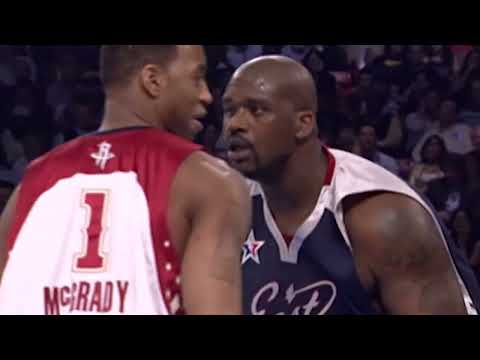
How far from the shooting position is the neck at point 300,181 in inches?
114

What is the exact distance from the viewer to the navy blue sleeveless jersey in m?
2.73

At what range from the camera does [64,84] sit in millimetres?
4473

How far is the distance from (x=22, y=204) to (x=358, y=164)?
50.5 inches

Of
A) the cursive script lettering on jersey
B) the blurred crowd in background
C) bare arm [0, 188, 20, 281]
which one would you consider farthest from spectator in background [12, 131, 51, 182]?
bare arm [0, 188, 20, 281]

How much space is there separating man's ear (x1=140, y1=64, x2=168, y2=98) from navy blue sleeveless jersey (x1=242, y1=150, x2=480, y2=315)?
94 centimetres

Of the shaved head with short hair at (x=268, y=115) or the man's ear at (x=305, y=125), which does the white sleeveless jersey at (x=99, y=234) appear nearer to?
the shaved head with short hair at (x=268, y=115)

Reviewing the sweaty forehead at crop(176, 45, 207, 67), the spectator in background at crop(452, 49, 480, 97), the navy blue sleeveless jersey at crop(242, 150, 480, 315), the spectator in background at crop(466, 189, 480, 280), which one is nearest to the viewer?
the sweaty forehead at crop(176, 45, 207, 67)

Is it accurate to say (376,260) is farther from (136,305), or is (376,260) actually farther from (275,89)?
(136,305)

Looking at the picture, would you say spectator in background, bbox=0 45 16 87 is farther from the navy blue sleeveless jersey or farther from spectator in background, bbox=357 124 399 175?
the navy blue sleeveless jersey

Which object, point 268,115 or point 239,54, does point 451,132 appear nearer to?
point 239,54

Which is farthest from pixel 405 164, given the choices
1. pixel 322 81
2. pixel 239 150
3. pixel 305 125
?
pixel 239 150

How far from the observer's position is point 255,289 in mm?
2814

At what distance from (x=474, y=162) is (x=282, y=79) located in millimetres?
1714

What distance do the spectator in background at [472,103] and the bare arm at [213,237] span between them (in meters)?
3.04
